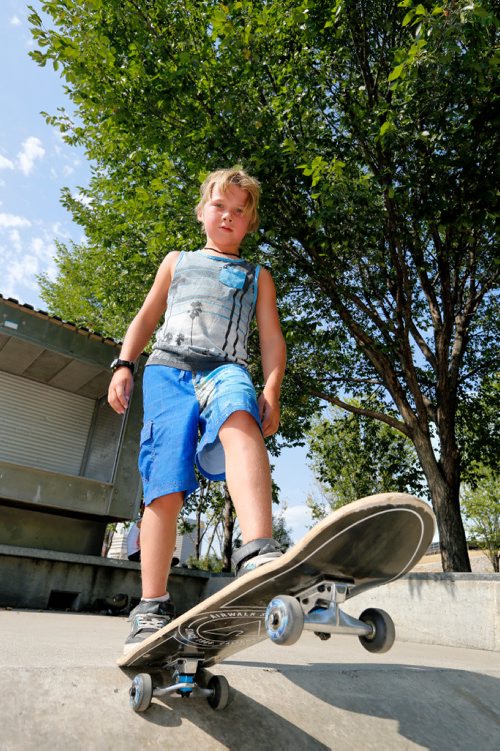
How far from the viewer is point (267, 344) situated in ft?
8.21

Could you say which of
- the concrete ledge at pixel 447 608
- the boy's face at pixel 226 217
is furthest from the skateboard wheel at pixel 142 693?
the concrete ledge at pixel 447 608

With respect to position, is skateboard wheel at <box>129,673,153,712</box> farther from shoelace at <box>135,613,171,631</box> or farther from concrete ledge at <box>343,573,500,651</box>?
concrete ledge at <box>343,573,500,651</box>

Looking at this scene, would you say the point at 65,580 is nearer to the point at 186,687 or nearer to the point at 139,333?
the point at 139,333

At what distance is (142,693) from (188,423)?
0.96 metres

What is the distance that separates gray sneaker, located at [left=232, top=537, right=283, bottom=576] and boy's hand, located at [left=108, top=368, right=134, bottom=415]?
3.42ft

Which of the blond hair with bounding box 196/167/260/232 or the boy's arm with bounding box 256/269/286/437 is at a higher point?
the blond hair with bounding box 196/167/260/232

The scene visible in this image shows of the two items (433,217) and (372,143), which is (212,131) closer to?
(372,143)

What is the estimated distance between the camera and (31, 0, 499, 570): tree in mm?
7113

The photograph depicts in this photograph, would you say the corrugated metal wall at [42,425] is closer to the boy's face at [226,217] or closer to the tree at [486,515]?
the boy's face at [226,217]

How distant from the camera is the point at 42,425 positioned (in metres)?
10.4

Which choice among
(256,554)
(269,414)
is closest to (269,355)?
(269,414)

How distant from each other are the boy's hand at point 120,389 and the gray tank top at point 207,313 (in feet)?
0.54

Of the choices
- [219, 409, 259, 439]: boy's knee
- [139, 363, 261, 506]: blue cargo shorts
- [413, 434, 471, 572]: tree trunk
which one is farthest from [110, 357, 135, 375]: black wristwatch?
[413, 434, 471, 572]: tree trunk

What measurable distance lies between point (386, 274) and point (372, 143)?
2666mm
